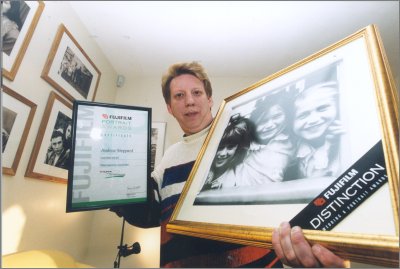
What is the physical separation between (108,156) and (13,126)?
0.39 m

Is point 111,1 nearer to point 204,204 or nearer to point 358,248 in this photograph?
point 204,204

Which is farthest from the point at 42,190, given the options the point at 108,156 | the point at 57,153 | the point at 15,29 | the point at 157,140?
the point at 15,29

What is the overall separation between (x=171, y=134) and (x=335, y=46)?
1.90 feet

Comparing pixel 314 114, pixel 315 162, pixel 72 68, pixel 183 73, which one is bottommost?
pixel 315 162

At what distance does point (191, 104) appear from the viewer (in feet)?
2.52

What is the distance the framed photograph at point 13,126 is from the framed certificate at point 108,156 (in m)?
0.28

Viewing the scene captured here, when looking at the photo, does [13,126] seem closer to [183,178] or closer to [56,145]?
[56,145]

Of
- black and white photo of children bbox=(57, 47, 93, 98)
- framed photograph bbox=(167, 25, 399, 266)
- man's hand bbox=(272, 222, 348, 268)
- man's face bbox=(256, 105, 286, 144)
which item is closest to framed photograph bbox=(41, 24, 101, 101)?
black and white photo of children bbox=(57, 47, 93, 98)

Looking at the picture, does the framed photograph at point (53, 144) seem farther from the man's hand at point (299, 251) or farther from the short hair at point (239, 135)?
the man's hand at point (299, 251)

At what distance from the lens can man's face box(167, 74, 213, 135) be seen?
0.77m

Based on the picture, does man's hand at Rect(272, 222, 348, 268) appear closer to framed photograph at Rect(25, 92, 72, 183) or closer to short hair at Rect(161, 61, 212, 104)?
short hair at Rect(161, 61, 212, 104)

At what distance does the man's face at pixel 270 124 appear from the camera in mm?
555

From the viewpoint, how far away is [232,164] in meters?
0.60

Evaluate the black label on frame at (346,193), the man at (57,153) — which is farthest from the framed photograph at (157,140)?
the black label on frame at (346,193)
